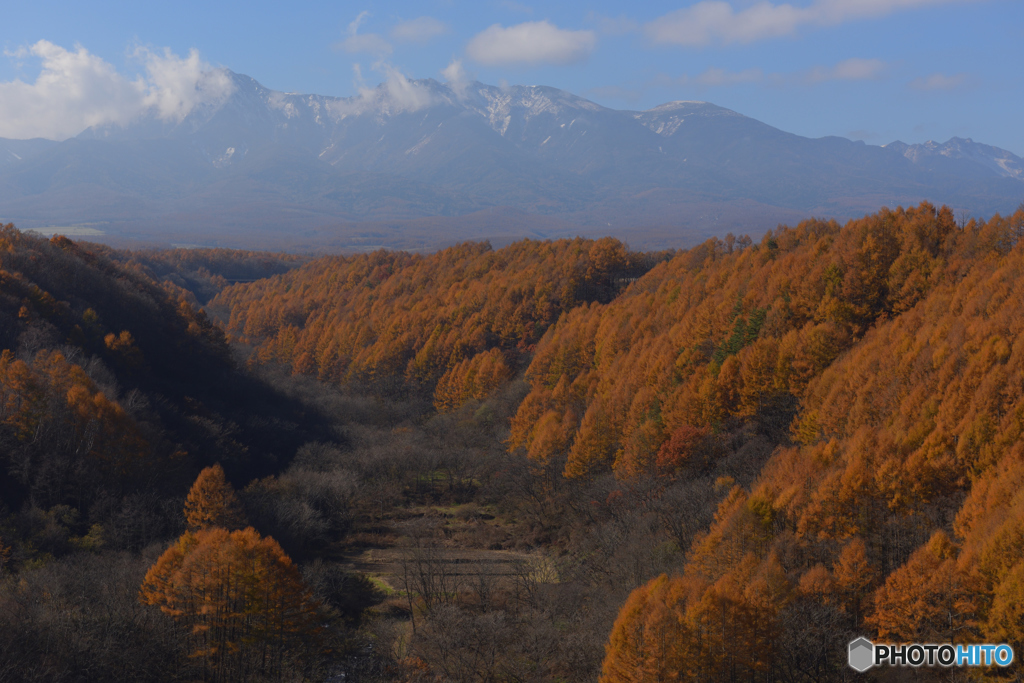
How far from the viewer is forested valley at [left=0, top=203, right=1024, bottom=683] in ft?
83.7

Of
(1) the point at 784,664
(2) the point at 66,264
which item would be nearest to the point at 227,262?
(2) the point at 66,264

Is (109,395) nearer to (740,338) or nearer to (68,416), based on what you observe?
(68,416)

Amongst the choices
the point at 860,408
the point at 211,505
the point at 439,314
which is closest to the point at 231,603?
the point at 211,505

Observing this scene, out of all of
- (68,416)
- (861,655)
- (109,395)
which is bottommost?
(861,655)

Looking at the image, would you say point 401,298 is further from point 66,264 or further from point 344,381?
point 66,264

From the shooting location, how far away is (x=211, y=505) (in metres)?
39.1

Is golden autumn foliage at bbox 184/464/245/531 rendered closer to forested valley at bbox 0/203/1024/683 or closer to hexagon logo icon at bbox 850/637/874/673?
forested valley at bbox 0/203/1024/683

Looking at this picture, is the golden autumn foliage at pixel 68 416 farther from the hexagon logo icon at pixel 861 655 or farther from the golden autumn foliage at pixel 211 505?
the hexagon logo icon at pixel 861 655

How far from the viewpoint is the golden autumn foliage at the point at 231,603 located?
28.5 m

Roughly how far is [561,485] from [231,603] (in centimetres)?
2843

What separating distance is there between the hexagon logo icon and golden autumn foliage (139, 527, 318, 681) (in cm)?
2212

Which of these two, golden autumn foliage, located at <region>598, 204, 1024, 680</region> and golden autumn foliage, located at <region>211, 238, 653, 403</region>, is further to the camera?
golden autumn foliage, located at <region>211, 238, 653, 403</region>

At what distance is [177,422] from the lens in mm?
50938

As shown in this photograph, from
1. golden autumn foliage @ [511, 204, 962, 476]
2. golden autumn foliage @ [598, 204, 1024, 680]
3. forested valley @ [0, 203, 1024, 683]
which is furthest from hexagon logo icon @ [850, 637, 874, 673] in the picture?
golden autumn foliage @ [511, 204, 962, 476]
